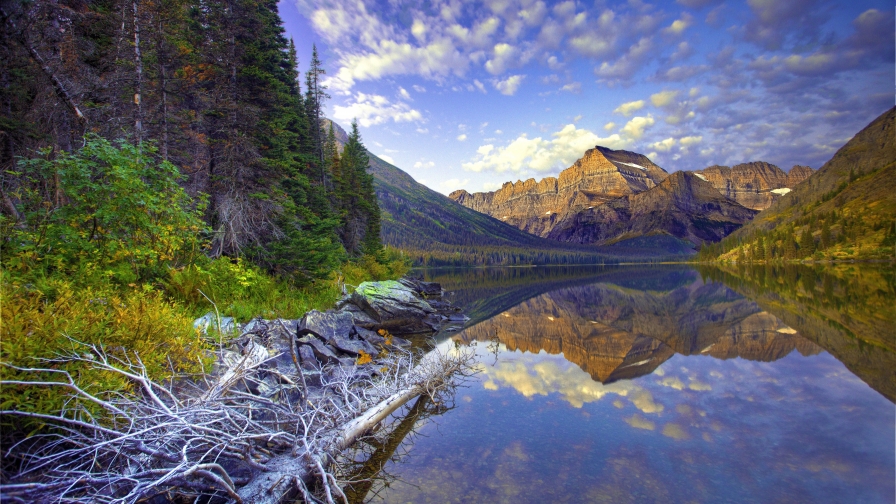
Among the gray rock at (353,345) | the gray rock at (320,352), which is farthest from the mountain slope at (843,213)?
the gray rock at (320,352)

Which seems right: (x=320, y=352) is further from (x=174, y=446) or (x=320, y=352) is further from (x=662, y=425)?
(x=662, y=425)

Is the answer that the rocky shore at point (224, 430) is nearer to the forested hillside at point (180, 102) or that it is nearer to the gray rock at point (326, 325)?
the gray rock at point (326, 325)

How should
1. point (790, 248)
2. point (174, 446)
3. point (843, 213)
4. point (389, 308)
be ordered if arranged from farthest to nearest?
point (843, 213) → point (790, 248) → point (389, 308) → point (174, 446)

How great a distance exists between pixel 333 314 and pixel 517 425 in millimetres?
8600

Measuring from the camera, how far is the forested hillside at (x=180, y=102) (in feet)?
40.7

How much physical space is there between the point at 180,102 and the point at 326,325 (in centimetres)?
1172

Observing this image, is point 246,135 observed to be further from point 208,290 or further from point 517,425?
point 517,425

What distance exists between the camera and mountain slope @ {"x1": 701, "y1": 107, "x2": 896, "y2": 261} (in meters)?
78.3

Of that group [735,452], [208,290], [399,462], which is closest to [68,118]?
[208,290]

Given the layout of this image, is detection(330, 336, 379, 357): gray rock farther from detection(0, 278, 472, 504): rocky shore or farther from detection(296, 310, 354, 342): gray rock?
detection(0, 278, 472, 504): rocky shore

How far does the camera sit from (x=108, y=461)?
4609 mm

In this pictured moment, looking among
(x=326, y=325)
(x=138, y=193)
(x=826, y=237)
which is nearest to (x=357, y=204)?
(x=326, y=325)

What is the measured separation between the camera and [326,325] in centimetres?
1319

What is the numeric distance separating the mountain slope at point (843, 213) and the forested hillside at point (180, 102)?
10062cm
